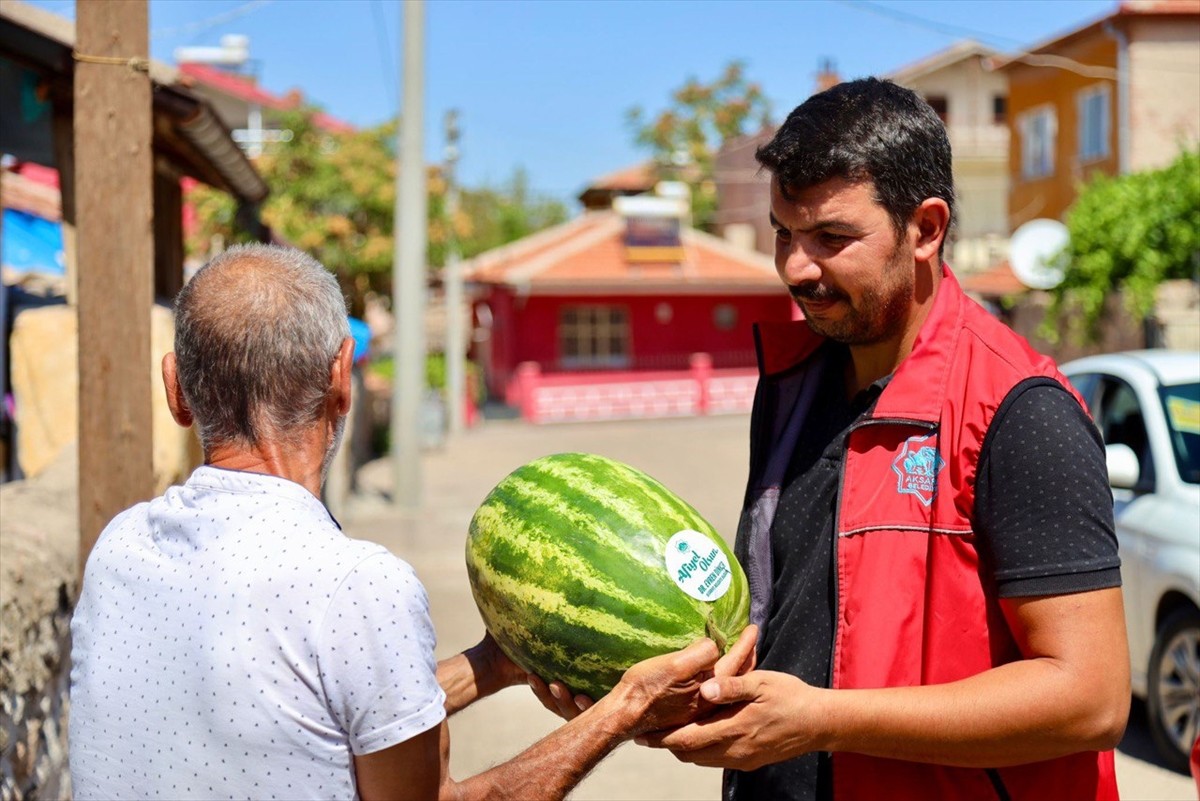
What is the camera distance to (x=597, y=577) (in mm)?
2080

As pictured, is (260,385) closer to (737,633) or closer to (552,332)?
(737,633)

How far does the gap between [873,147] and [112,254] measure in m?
2.70

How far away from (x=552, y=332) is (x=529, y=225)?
3624cm

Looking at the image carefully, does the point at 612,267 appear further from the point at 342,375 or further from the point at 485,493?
the point at 342,375

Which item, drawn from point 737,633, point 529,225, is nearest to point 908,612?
point 737,633

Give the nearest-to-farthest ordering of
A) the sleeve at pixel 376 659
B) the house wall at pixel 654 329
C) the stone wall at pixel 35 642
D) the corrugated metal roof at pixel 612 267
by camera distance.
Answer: the sleeve at pixel 376 659
the stone wall at pixel 35 642
the corrugated metal roof at pixel 612 267
the house wall at pixel 654 329

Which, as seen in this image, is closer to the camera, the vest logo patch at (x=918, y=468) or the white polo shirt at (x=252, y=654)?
the white polo shirt at (x=252, y=654)

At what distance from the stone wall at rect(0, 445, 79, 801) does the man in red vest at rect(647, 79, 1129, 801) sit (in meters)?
2.28

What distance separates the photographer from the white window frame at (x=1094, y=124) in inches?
796

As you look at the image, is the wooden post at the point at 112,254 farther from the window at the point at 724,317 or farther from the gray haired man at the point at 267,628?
the window at the point at 724,317

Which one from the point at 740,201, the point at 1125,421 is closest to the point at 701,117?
the point at 740,201

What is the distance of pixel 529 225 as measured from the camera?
63969 mm

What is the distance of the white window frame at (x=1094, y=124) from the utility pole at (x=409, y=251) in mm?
12549

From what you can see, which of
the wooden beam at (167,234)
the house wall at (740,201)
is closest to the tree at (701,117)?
the house wall at (740,201)
